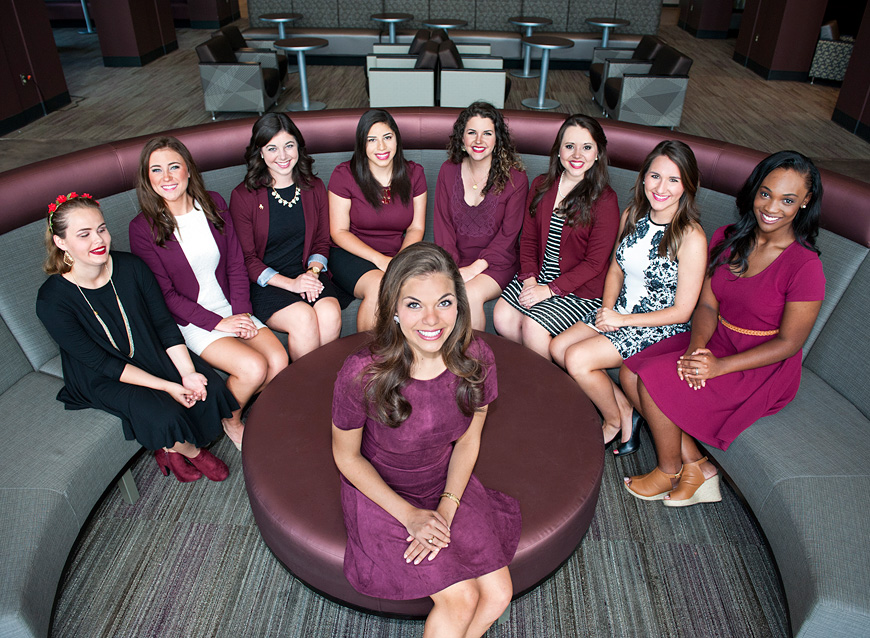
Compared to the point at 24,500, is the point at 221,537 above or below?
below

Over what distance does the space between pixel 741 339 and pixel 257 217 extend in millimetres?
2094

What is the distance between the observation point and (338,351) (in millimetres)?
2615

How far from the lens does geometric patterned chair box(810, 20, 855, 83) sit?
8.26 metres

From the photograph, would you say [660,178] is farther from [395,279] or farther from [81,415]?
[81,415]

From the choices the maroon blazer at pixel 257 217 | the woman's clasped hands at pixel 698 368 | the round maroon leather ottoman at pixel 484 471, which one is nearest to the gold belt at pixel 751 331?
the woman's clasped hands at pixel 698 368

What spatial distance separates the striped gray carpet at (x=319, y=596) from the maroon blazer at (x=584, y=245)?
92cm

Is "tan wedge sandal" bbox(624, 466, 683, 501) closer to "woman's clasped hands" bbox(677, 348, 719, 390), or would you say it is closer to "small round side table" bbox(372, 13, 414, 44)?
"woman's clasped hands" bbox(677, 348, 719, 390)

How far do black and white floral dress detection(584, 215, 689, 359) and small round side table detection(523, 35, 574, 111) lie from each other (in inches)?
203

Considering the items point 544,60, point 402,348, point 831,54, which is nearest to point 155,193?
point 402,348

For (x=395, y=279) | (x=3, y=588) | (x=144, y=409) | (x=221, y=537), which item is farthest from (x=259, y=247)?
(x=3, y=588)

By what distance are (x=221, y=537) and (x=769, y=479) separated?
74.6 inches

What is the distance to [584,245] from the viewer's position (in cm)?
283

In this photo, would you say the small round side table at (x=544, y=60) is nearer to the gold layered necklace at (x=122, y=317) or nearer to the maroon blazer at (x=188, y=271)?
the maroon blazer at (x=188, y=271)

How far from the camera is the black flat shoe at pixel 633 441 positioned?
263 cm
